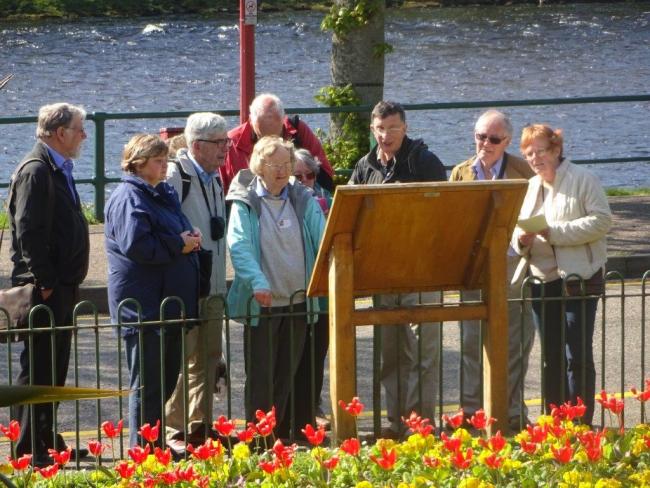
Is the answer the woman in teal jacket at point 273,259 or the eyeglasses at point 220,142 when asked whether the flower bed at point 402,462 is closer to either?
the woman in teal jacket at point 273,259

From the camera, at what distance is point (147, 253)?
687cm

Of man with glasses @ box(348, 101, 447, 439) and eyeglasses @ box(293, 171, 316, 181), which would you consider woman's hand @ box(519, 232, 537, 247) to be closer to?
man with glasses @ box(348, 101, 447, 439)

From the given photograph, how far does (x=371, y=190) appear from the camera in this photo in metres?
5.86

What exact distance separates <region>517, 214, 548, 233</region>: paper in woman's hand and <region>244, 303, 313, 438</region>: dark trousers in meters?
1.12

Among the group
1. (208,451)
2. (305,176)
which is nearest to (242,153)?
(305,176)

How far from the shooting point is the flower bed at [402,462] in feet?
17.9

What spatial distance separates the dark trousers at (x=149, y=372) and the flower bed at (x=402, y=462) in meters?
0.86

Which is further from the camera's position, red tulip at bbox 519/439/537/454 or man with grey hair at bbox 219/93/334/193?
man with grey hair at bbox 219/93/334/193

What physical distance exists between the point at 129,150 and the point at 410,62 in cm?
2690

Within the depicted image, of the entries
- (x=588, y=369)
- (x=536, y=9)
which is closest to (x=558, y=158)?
(x=588, y=369)

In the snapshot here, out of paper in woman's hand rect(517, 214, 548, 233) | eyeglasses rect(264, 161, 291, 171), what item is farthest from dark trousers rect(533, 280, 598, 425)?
eyeglasses rect(264, 161, 291, 171)

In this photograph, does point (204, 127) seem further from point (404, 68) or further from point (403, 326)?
point (404, 68)

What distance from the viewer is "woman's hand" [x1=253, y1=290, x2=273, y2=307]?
7.09 meters

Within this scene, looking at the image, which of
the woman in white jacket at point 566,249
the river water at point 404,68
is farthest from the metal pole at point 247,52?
the river water at point 404,68
